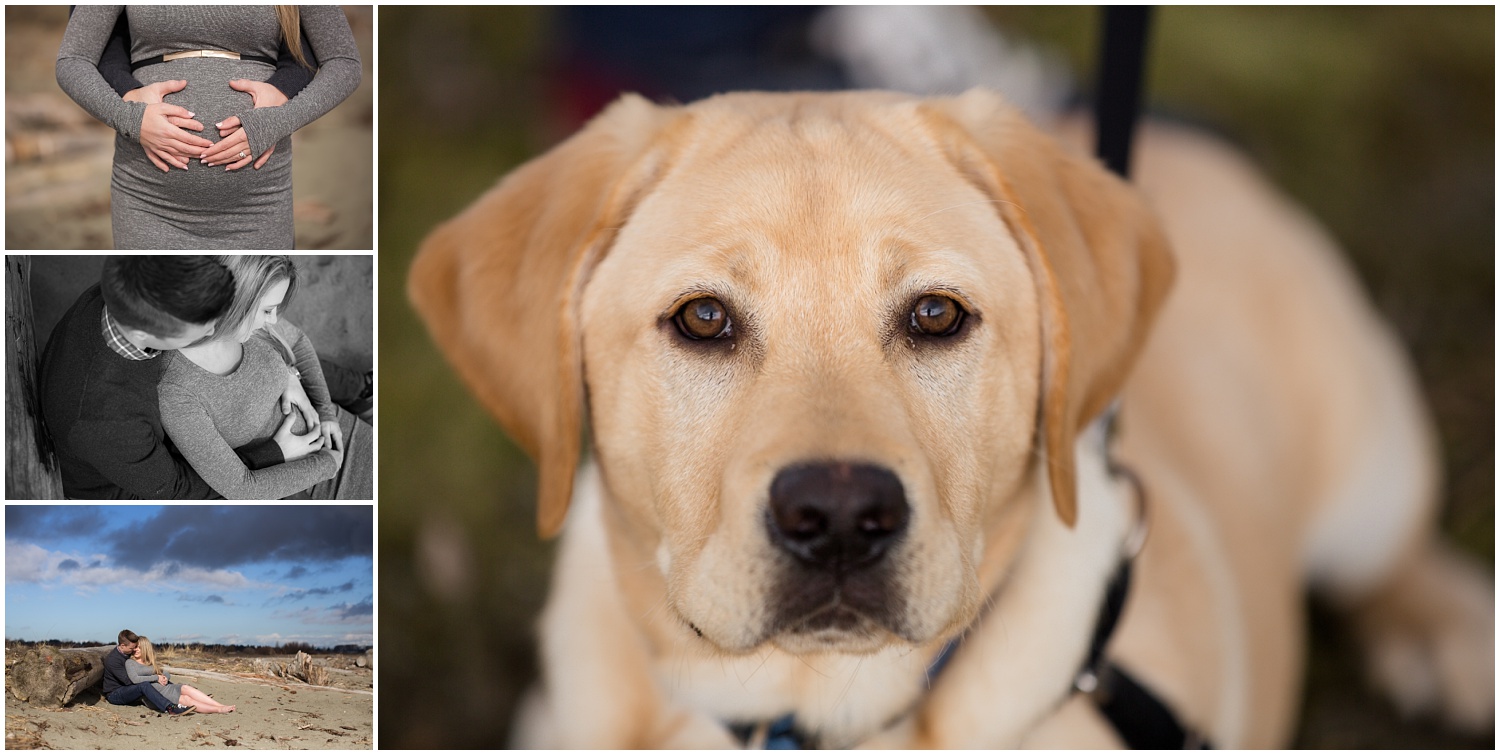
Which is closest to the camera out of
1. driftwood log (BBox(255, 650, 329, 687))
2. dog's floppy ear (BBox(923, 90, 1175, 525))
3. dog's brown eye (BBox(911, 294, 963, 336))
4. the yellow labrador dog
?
the yellow labrador dog

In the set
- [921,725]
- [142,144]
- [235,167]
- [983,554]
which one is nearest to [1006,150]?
[983,554]

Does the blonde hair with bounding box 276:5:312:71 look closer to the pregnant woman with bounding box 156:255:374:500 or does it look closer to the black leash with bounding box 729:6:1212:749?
the pregnant woman with bounding box 156:255:374:500

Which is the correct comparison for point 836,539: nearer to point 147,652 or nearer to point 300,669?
point 300,669

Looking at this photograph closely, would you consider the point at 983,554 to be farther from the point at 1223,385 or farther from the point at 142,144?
the point at 142,144

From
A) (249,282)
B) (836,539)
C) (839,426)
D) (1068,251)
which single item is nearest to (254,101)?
(249,282)

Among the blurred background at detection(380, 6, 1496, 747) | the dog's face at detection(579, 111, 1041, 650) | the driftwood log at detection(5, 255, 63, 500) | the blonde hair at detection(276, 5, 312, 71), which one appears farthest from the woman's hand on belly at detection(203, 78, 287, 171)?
the blurred background at detection(380, 6, 1496, 747)

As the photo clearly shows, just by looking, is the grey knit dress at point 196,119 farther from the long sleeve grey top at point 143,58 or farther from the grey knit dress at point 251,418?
the grey knit dress at point 251,418

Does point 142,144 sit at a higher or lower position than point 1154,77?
higher
